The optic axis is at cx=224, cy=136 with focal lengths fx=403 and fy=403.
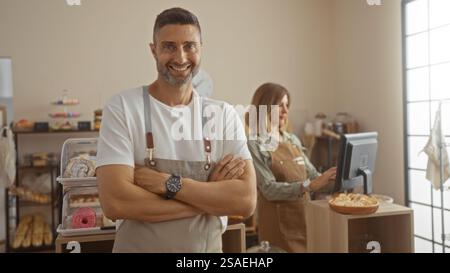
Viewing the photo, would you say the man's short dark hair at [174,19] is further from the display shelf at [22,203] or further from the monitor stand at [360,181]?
the monitor stand at [360,181]

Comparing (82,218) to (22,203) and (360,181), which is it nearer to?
(22,203)

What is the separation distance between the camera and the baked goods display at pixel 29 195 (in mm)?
1208

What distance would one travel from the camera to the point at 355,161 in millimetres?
1405

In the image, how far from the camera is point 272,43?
137 cm

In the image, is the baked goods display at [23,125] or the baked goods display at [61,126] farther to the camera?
the baked goods display at [61,126]

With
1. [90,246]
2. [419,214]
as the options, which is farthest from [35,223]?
[419,214]

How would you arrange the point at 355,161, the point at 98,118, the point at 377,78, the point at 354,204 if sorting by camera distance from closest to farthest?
1. the point at 98,118
2. the point at 354,204
3. the point at 355,161
4. the point at 377,78

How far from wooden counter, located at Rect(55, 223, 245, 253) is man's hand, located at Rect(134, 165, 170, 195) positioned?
1.26 feet

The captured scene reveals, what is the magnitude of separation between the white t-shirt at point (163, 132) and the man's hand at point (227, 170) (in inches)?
0.8

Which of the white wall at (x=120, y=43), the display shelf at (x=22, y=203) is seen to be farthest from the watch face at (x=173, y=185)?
the display shelf at (x=22, y=203)

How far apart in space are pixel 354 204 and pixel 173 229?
66 centimetres

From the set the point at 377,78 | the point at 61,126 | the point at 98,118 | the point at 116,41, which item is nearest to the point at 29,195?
the point at 61,126

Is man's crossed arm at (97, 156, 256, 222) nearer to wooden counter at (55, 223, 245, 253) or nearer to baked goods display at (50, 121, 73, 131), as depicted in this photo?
wooden counter at (55, 223, 245, 253)

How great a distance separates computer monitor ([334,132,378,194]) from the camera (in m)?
1.38
